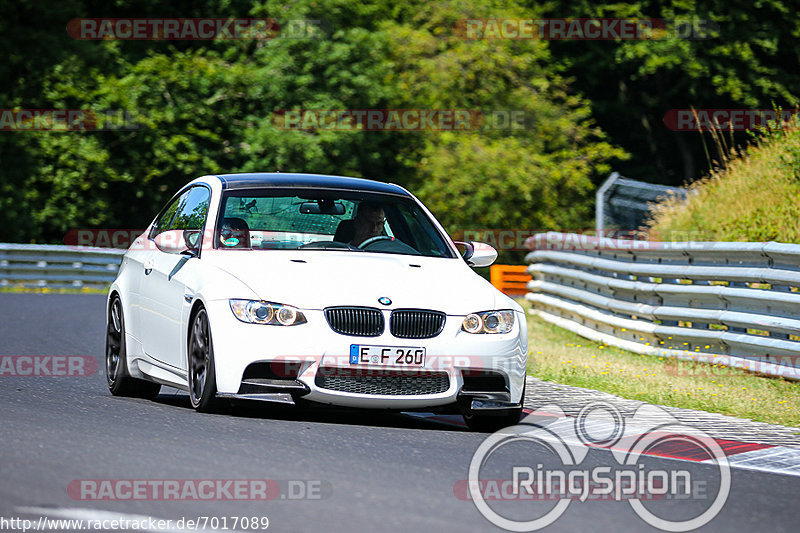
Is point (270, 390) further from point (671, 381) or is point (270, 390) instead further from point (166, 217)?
point (671, 381)

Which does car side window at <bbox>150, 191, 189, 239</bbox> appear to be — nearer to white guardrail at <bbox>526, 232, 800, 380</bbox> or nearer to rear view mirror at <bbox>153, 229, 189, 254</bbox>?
rear view mirror at <bbox>153, 229, 189, 254</bbox>

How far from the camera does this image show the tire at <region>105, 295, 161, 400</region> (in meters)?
10.1

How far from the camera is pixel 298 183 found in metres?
9.72

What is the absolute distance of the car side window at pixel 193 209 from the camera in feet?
31.6

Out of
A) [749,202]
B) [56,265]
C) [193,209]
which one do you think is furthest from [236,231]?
[56,265]

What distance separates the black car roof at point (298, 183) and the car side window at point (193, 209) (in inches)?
7.5

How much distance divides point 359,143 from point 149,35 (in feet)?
25.5

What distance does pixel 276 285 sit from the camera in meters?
8.31

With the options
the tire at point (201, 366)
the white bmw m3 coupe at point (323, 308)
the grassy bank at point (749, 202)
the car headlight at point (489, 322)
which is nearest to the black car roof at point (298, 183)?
the white bmw m3 coupe at point (323, 308)

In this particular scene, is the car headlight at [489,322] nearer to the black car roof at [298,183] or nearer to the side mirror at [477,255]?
the side mirror at [477,255]

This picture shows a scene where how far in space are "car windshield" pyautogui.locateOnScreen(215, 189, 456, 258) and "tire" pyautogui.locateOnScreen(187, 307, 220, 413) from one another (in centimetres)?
101

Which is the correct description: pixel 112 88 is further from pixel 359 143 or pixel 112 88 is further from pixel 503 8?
pixel 503 8

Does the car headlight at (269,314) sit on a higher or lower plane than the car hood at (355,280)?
lower

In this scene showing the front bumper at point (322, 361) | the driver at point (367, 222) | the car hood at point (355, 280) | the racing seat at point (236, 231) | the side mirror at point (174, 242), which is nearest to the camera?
the front bumper at point (322, 361)
